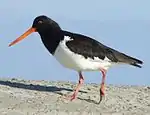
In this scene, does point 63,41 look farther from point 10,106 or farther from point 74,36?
point 10,106

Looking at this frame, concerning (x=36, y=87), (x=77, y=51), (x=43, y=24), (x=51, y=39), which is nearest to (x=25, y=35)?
(x=43, y=24)

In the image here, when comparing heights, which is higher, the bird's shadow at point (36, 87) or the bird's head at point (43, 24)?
the bird's head at point (43, 24)

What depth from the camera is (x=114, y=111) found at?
13.4 m

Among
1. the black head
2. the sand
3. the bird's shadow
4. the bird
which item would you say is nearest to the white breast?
the bird

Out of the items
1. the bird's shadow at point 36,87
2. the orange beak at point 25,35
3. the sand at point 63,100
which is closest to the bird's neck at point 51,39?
the orange beak at point 25,35

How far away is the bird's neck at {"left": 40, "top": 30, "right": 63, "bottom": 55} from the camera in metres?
14.0

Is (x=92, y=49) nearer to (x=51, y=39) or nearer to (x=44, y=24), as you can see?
(x=51, y=39)

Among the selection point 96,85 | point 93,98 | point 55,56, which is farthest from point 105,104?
point 96,85

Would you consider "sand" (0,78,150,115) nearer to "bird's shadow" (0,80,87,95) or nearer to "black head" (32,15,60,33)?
"bird's shadow" (0,80,87,95)

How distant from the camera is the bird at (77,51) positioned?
1376 centimetres

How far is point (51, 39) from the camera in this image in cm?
1412

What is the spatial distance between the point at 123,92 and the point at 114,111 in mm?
2519

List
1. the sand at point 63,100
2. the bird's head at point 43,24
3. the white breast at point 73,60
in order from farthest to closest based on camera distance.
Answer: the bird's head at point 43,24 < the white breast at point 73,60 < the sand at point 63,100

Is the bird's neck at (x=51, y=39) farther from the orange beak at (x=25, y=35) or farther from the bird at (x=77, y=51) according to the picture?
the orange beak at (x=25, y=35)
